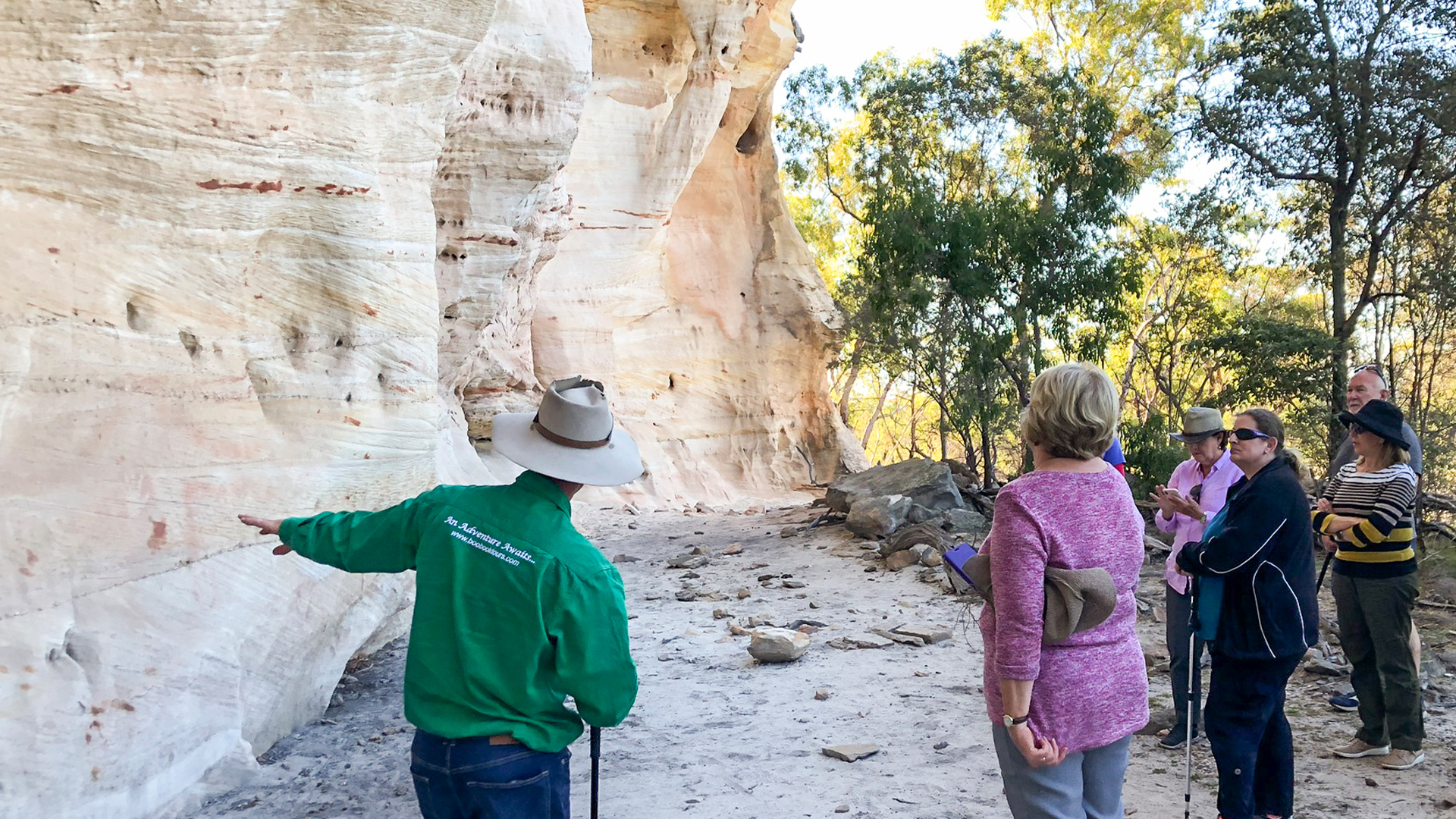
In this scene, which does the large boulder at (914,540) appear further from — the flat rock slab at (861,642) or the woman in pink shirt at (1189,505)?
the woman in pink shirt at (1189,505)

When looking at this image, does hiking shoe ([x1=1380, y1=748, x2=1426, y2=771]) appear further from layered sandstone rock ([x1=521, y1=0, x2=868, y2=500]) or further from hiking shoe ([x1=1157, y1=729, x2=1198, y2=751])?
layered sandstone rock ([x1=521, y1=0, x2=868, y2=500])

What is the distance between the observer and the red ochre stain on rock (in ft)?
12.4

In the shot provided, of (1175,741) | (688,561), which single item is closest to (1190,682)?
(1175,741)

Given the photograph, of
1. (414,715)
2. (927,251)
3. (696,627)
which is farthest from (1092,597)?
(927,251)

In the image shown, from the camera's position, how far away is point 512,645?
2.31 metres

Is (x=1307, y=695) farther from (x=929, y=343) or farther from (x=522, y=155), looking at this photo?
(x=929, y=343)

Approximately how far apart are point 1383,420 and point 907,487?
302 inches

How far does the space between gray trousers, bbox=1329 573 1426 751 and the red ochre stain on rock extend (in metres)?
4.60

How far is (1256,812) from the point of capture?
11.4ft

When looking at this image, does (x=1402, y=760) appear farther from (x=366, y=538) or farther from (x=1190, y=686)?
(x=366, y=538)

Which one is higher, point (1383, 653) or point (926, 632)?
point (1383, 653)

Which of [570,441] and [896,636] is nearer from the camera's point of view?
[570,441]

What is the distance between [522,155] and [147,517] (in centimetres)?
525

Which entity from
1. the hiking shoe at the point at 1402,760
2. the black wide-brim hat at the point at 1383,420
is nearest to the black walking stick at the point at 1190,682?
the hiking shoe at the point at 1402,760
